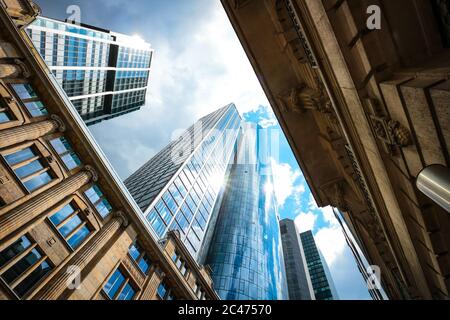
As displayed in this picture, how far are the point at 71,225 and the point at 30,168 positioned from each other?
4745 millimetres

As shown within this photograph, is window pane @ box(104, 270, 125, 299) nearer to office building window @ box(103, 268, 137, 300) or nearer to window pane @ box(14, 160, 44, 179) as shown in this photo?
office building window @ box(103, 268, 137, 300)

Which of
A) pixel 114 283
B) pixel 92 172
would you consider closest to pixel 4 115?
pixel 92 172

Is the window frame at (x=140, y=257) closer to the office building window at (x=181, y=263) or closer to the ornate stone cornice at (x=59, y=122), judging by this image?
the office building window at (x=181, y=263)

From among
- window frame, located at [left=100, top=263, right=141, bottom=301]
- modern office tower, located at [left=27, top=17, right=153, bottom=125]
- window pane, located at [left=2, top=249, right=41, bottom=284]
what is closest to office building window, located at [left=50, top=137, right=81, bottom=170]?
window pane, located at [left=2, top=249, right=41, bottom=284]

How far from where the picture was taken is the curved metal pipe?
3484 mm

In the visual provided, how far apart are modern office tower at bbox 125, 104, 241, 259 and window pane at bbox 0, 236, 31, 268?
558 inches

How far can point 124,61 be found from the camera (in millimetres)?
76000

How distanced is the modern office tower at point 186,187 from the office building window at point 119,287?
304 inches

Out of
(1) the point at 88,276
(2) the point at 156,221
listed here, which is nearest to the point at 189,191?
(2) the point at 156,221

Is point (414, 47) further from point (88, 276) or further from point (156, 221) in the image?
point (156, 221)

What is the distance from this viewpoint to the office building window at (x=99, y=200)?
59.3 ft

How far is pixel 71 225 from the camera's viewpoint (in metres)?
15.8

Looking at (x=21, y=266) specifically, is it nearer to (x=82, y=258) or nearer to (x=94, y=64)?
(x=82, y=258)
